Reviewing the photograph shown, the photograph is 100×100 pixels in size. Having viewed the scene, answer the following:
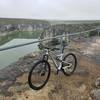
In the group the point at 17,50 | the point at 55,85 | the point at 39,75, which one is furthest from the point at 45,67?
the point at 17,50

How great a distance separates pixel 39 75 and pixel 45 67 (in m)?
0.24

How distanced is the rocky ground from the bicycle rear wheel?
15 cm

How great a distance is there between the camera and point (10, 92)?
5.64m

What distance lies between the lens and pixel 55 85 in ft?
20.0

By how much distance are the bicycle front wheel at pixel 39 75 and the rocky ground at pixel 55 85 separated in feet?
0.50

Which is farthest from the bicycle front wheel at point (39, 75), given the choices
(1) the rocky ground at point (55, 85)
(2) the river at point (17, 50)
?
(2) the river at point (17, 50)

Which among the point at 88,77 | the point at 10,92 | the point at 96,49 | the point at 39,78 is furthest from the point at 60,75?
the point at 96,49

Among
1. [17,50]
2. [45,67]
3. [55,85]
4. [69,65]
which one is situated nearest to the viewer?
[45,67]

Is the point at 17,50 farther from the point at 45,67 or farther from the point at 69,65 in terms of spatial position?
the point at 45,67

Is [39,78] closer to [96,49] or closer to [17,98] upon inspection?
[17,98]

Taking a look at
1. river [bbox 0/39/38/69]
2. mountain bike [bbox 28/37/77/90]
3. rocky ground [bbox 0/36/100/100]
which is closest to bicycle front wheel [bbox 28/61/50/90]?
mountain bike [bbox 28/37/77/90]

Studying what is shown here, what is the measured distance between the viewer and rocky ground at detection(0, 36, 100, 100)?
5523mm

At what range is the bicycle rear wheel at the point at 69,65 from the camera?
21.7 ft

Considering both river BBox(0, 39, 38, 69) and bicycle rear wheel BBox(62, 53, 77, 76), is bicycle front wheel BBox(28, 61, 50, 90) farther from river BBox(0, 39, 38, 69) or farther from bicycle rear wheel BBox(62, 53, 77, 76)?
bicycle rear wheel BBox(62, 53, 77, 76)
